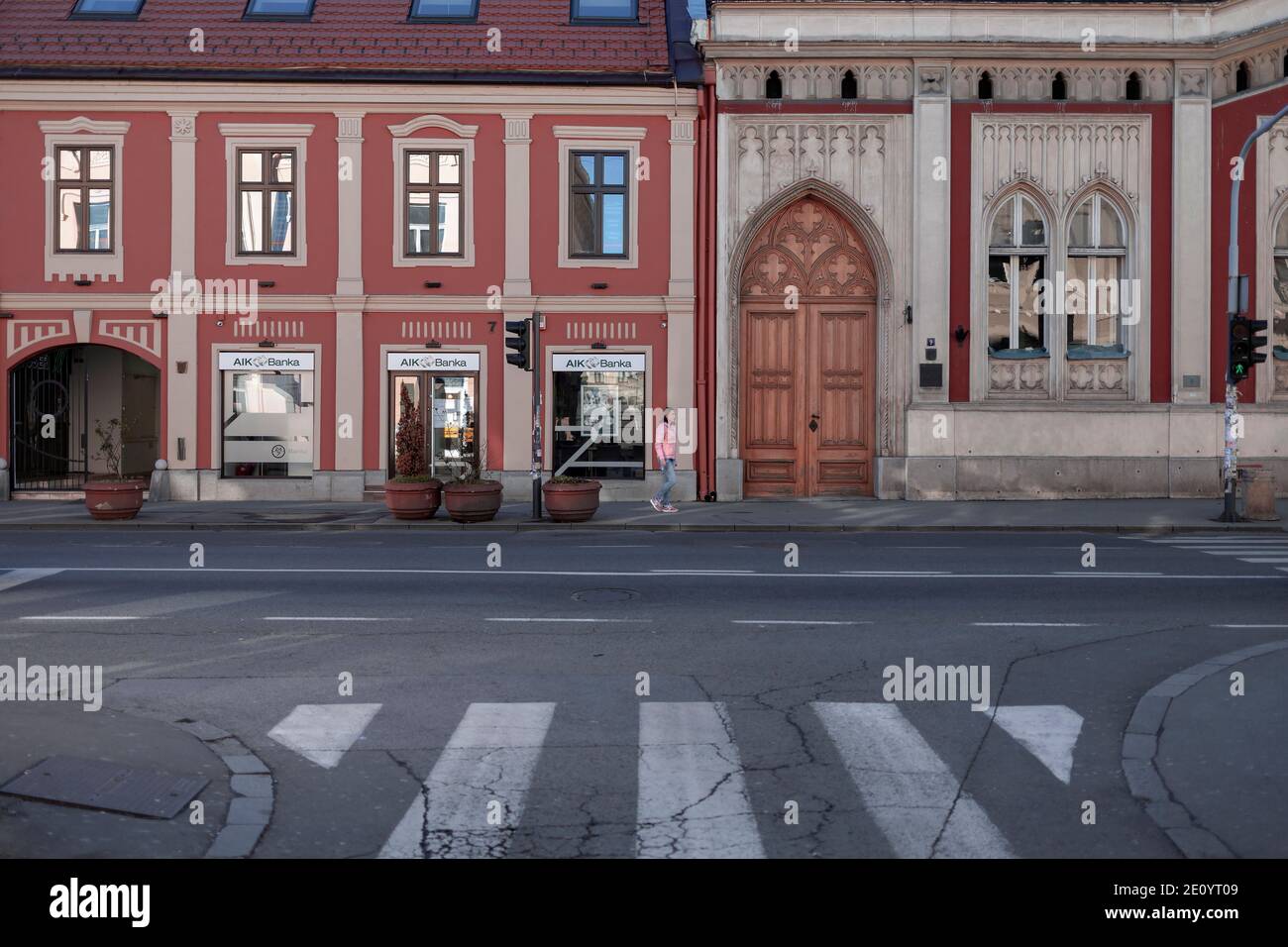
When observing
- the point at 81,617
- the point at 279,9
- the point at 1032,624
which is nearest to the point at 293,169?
the point at 279,9

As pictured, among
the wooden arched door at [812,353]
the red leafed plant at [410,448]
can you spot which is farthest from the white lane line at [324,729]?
the wooden arched door at [812,353]

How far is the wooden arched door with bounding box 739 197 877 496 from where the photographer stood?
88.3ft

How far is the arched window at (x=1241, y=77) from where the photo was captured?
26.4 meters

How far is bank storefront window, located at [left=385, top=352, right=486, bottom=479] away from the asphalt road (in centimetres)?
1017

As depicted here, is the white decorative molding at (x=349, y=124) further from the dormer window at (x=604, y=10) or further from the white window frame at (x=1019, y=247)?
the white window frame at (x=1019, y=247)

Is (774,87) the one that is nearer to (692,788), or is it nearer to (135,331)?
(135,331)

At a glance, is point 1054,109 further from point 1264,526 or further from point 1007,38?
point 1264,526

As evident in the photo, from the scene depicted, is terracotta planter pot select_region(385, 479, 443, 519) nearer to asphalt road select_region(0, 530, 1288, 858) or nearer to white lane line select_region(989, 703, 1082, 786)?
asphalt road select_region(0, 530, 1288, 858)

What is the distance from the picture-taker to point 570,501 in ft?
70.2

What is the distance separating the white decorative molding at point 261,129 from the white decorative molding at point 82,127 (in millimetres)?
2012

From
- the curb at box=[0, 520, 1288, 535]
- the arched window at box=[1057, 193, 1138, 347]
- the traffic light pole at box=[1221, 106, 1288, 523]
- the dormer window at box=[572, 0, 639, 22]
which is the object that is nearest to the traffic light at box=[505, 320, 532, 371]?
the curb at box=[0, 520, 1288, 535]

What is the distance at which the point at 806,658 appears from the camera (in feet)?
31.6

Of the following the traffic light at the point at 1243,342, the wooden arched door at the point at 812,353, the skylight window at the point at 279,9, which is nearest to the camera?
the traffic light at the point at 1243,342
